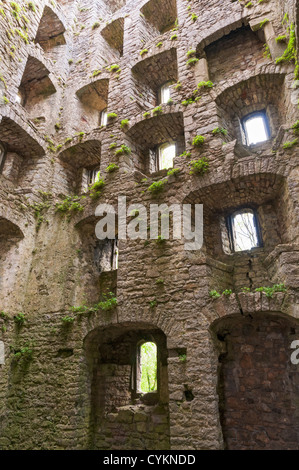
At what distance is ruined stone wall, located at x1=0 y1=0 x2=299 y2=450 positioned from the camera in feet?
19.0

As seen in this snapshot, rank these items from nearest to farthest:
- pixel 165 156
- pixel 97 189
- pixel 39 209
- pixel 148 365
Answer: pixel 97 189 < pixel 39 209 < pixel 165 156 < pixel 148 365

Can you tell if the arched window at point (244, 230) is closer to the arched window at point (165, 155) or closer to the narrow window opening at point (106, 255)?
the arched window at point (165, 155)

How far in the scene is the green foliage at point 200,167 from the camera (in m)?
7.09

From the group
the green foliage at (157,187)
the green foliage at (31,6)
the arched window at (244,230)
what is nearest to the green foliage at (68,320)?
the green foliage at (157,187)

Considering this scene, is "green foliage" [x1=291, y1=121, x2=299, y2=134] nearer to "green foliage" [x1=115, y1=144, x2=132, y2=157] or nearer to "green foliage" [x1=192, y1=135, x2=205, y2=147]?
"green foliage" [x1=192, y1=135, x2=205, y2=147]

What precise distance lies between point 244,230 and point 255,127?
301 cm

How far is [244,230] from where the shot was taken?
7.67 meters

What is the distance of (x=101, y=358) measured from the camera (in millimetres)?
7602

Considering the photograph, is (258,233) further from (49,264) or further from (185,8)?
(185,8)

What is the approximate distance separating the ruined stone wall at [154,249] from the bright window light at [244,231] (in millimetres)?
280

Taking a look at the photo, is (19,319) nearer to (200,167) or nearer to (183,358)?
(183,358)

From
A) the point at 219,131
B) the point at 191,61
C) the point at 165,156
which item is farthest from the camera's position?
the point at 165,156

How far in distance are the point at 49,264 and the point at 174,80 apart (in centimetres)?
789

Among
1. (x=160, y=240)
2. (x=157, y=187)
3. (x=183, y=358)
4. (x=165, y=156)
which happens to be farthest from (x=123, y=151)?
(x=183, y=358)
